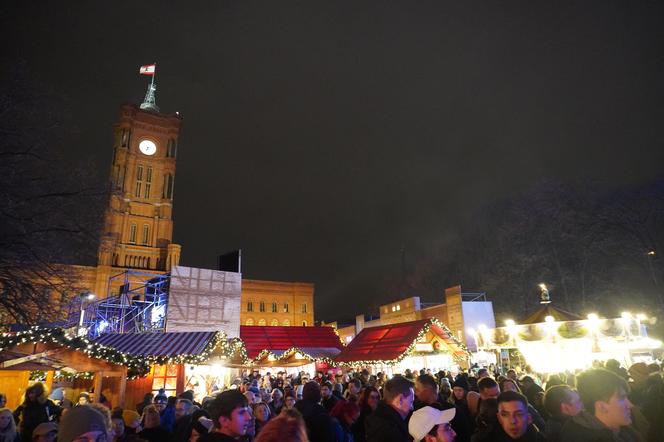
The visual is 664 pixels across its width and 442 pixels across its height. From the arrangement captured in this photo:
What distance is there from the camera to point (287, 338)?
29.6 m

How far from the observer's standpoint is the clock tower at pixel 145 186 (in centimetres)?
5811

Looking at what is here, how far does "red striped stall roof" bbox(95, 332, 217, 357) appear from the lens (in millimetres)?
14086

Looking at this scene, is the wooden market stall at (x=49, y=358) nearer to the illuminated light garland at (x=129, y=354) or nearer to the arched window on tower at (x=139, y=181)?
the illuminated light garland at (x=129, y=354)

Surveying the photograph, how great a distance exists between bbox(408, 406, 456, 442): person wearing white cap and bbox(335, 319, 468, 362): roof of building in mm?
15855

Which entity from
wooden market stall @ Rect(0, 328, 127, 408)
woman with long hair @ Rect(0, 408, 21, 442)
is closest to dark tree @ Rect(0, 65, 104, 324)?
wooden market stall @ Rect(0, 328, 127, 408)

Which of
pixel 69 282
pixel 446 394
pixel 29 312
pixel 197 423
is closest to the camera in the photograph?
pixel 197 423

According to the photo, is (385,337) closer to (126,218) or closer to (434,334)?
(434,334)

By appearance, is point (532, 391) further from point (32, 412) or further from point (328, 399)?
point (32, 412)

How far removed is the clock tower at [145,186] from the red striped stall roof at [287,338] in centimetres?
3226

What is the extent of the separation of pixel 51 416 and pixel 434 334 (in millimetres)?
16392

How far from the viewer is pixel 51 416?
7.41 metres

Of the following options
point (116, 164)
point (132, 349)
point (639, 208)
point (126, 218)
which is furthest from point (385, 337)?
point (116, 164)

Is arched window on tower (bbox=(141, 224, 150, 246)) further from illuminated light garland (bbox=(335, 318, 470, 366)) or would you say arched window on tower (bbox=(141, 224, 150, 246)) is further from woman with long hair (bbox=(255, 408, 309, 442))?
woman with long hair (bbox=(255, 408, 309, 442))

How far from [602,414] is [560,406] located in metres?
1.25
